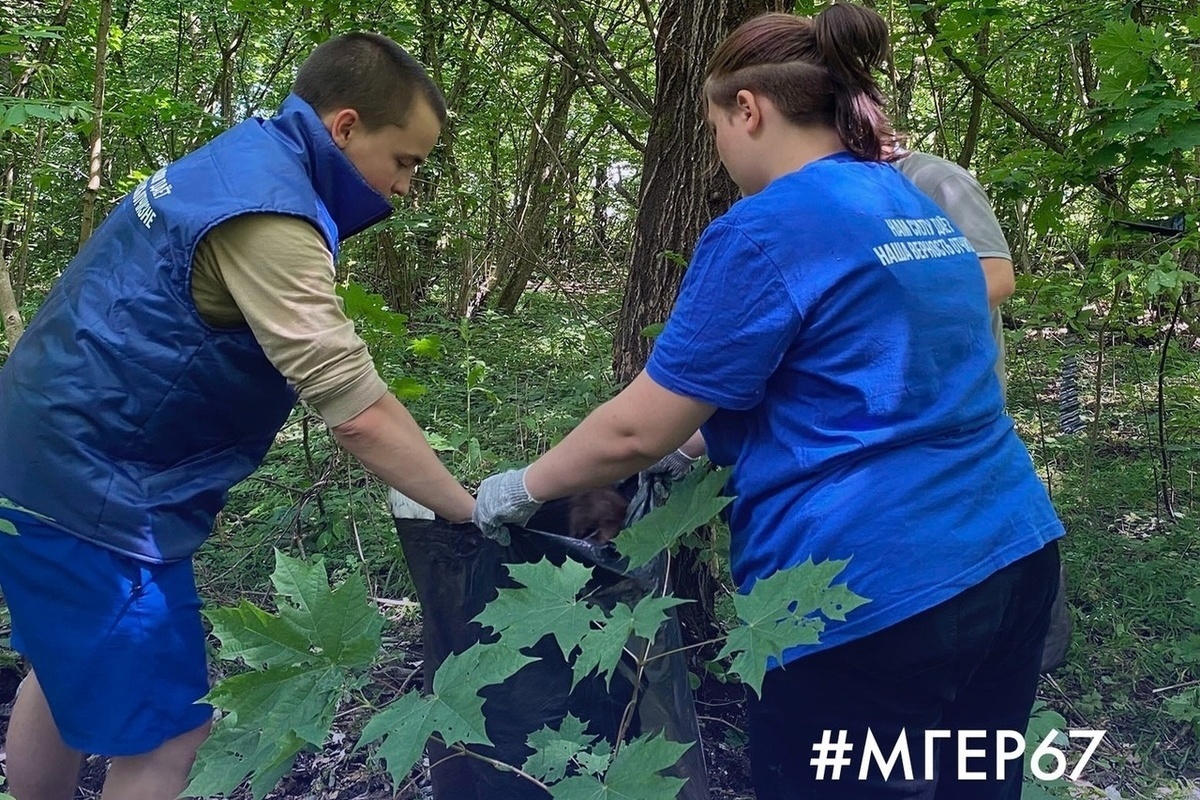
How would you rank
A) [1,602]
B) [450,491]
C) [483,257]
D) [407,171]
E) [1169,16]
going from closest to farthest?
[450,491], [407,171], [1,602], [1169,16], [483,257]

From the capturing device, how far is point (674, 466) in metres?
1.85

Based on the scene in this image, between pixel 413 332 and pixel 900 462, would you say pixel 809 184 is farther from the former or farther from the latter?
pixel 413 332

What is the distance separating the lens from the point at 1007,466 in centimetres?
148

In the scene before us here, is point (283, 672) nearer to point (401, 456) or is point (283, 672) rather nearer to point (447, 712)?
point (447, 712)

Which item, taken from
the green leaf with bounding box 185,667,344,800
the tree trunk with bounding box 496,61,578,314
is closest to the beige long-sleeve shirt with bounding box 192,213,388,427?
the green leaf with bounding box 185,667,344,800

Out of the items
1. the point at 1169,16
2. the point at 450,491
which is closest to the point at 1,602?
the point at 450,491

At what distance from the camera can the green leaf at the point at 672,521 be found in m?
1.51

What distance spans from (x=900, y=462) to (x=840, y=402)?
13 cm

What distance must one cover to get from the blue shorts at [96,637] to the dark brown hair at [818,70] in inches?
54.9

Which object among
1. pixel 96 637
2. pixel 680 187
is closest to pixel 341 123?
pixel 96 637

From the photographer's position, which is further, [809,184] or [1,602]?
[1,602]

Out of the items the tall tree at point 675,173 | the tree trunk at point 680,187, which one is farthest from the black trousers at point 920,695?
the tall tree at point 675,173

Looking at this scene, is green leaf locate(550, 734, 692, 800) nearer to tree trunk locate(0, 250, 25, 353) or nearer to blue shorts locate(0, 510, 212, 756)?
blue shorts locate(0, 510, 212, 756)

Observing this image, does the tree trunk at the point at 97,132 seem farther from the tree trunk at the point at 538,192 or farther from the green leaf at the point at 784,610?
the green leaf at the point at 784,610
